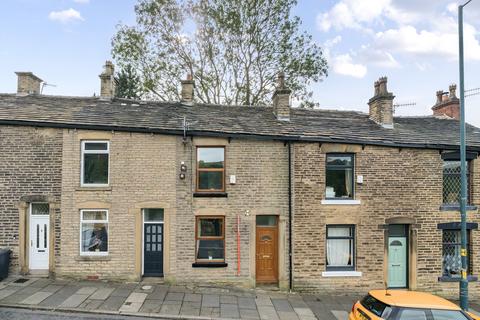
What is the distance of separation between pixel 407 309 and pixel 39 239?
12429mm

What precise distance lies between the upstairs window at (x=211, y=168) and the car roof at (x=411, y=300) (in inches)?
278

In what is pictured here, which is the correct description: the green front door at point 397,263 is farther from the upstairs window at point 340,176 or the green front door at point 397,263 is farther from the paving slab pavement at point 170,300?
the upstairs window at point 340,176

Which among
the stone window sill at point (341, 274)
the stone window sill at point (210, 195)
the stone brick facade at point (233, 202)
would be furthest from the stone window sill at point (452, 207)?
the stone window sill at point (210, 195)

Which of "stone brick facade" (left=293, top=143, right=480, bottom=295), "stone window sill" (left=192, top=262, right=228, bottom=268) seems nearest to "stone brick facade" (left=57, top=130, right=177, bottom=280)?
"stone window sill" (left=192, top=262, right=228, bottom=268)

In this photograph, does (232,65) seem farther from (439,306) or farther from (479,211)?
(439,306)

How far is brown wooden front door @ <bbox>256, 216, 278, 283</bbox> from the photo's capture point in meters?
14.2

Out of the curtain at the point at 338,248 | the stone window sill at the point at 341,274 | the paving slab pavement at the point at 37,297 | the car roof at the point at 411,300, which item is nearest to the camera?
the car roof at the point at 411,300

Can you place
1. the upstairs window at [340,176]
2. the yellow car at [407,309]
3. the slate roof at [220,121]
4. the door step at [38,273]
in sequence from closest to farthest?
the yellow car at [407,309] < the door step at [38,273] < the slate roof at [220,121] < the upstairs window at [340,176]

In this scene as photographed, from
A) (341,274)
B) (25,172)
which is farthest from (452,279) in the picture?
(25,172)

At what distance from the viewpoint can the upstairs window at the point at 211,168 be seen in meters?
14.2

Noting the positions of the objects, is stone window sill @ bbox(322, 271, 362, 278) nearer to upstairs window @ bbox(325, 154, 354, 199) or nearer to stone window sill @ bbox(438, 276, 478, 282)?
upstairs window @ bbox(325, 154, 354, 199)

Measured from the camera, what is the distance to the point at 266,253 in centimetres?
1423

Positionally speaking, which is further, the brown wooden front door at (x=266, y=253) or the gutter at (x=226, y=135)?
the brown wooden front door at (x=266, y=253)

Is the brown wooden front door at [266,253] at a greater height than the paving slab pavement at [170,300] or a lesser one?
greater
